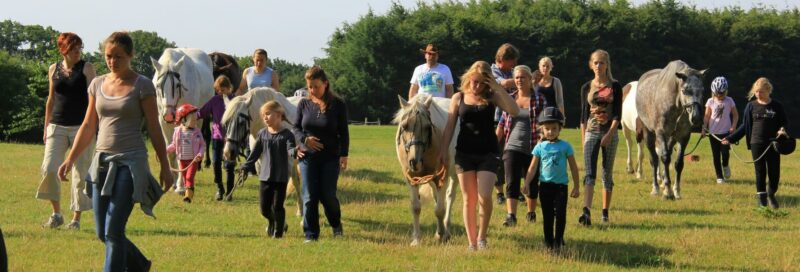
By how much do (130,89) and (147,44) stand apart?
103261 mm

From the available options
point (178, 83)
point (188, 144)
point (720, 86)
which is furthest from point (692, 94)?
point (178, 83)

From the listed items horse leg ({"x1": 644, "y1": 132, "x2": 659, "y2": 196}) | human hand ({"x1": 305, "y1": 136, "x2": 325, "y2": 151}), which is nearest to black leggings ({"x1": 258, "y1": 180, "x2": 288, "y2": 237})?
human hand ({"x1": 305, "y1": 136, "x2": 325, "y2": 151})

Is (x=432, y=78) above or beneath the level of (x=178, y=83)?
above

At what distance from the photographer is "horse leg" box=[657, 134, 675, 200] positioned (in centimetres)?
1285

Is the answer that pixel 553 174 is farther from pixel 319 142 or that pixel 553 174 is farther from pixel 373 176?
pixel 373 176

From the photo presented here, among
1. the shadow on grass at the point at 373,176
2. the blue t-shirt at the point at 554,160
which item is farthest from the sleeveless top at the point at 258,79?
the blue t-shirt at the point at 554,160

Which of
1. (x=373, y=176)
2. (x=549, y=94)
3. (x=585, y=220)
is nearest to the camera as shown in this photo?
(x=585, y=220)

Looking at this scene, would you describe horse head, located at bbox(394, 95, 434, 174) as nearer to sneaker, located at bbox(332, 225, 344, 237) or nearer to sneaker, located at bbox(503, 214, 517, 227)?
sneaker, located at bbox(332, 225, 344, 237)

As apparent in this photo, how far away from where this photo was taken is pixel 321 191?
8.66m

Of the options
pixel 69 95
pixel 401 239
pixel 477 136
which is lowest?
pixel 401 239

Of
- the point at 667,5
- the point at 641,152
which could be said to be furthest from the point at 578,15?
the point at 641,152

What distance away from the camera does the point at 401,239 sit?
905cm

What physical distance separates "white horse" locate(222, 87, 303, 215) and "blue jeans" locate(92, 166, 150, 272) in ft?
13.5

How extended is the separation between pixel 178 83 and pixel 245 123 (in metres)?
2.67
